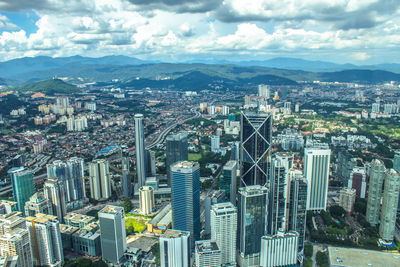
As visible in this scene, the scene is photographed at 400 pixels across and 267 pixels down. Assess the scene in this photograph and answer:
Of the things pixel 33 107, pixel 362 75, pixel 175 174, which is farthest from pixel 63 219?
pixel 362 75

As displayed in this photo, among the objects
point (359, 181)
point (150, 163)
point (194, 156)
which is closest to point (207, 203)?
point (150, 163)

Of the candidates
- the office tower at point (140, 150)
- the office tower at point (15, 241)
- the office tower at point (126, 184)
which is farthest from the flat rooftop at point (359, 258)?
the office tower at point (140, 150)

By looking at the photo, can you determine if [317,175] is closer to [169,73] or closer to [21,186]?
[21,186]

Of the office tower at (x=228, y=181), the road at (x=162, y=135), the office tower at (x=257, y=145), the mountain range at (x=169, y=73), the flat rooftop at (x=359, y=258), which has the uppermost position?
the mountain range at (x=169, y=73)

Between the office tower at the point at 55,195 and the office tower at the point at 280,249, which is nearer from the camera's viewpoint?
the office tower at the point at 280,249

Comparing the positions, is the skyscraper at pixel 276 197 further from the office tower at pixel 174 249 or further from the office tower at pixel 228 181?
the office tower at pixel 174 249

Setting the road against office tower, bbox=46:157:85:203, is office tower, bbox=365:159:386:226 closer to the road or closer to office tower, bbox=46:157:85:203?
office tower, bbox=46:157:85:203

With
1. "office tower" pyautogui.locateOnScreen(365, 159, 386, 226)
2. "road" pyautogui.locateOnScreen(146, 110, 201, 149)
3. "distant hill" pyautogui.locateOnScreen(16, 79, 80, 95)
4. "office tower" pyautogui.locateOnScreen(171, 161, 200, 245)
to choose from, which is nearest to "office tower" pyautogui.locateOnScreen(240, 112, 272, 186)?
"office tower" pyautogui.locateOnScreen(171, 161, 200, 245)
